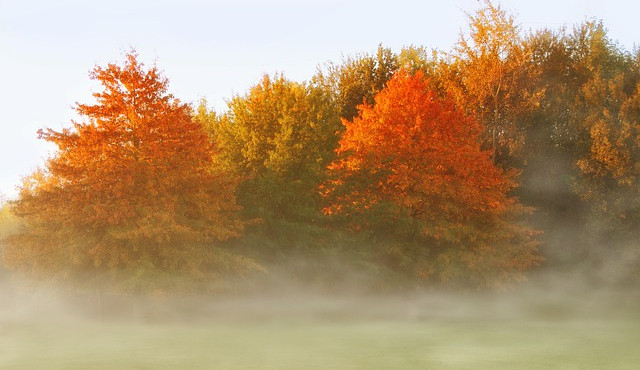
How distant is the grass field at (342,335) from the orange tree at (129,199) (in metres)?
2.50

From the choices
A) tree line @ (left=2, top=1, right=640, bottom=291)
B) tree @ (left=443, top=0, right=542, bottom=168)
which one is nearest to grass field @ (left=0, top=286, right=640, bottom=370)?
tree line @ (left=2, top=1, right=640, bottom=291)

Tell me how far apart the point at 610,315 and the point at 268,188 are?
1657cm

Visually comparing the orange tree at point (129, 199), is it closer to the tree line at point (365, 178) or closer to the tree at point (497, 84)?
the tree line at point (365, 178)

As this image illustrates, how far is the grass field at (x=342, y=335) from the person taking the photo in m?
22.7

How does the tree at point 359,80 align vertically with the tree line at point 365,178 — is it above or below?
above

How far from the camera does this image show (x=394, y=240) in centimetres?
3788

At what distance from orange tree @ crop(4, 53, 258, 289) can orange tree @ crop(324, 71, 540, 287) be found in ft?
23.4

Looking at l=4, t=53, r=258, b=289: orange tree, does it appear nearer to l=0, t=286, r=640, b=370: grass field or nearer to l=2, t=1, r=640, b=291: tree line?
l=2, t=1, r=640, b=291: tree line

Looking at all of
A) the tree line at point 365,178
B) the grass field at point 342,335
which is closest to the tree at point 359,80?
the tree line at point 365,178

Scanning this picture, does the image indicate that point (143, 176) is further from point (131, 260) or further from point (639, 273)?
point (639, 273)

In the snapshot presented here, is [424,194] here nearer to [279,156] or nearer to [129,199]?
[279,156]

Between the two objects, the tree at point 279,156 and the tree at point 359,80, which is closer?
the tree at point 279,156

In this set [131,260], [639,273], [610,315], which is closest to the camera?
[131,260]

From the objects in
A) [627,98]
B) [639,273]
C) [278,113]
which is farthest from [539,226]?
[278,113]
